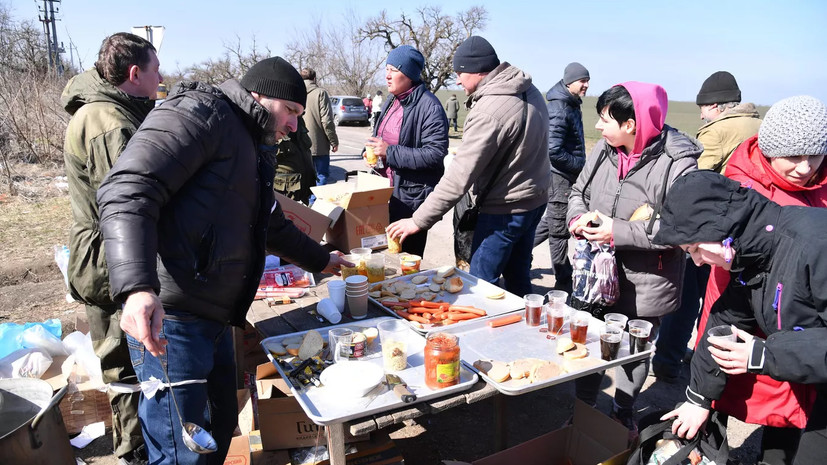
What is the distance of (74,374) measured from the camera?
3.28 m

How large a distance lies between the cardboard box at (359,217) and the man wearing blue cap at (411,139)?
0.92 ft

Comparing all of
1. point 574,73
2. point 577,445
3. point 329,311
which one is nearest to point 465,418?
point 577,445

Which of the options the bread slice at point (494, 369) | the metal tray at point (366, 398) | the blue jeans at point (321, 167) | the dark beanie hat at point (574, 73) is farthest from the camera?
the blue jeans at point (321, 167)

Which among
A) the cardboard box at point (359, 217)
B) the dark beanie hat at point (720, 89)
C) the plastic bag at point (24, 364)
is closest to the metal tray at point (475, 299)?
the cardboard box at point (359, 217)

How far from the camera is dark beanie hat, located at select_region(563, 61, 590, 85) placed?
5.24m

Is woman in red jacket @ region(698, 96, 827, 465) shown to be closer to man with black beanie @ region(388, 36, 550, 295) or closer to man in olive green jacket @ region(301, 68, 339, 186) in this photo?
man with black beanie @ region(388, 36, 550, 295)

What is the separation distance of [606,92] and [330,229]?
2.16 meters

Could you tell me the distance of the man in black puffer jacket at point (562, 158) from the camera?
5012mm

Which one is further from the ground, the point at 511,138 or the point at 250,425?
the point at 511,138

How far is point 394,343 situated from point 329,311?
53 cm

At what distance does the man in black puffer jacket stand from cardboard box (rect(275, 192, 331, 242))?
228cm

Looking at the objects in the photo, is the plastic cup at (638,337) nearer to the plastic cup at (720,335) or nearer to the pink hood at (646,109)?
the plastic cup at (720,335)

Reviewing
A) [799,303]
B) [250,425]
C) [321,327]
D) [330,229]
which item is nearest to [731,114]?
[799,303]

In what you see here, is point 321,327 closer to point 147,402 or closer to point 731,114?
point 147,402
